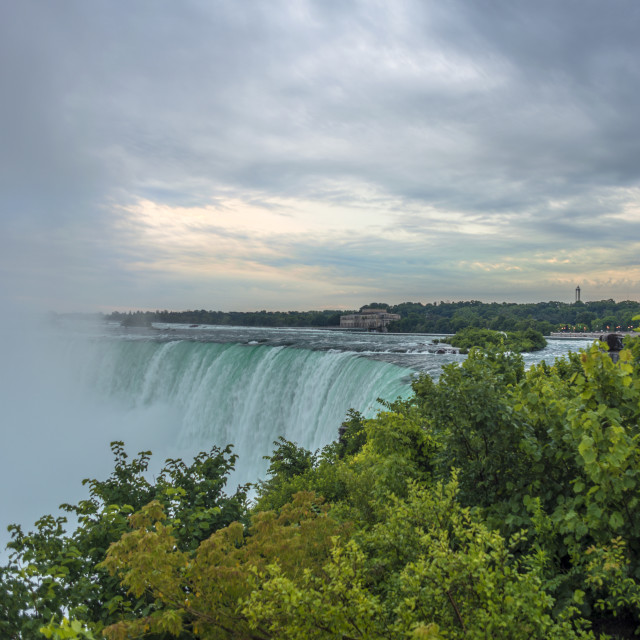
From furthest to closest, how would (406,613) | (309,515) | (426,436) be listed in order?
(426,436), (309,515), (406,613)

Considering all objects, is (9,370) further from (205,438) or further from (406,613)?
(406,613)

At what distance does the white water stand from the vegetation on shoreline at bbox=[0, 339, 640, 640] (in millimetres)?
13036

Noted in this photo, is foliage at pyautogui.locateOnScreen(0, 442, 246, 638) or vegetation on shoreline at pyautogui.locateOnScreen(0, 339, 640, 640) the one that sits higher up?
vegetation on shoreline at pyautogui.locateOnScreen(0, 339, 640, 640)

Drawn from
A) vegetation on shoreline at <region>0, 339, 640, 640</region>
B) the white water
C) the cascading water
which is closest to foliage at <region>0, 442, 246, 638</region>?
vegetation on shoreline at <region>0, 339, 640, 640</region>

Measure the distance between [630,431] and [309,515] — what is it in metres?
3.20

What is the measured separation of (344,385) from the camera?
22938mm

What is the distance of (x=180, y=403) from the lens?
1341 inches

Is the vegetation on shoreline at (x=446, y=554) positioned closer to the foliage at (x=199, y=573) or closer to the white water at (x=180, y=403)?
the foliage at (x=199, y=573)

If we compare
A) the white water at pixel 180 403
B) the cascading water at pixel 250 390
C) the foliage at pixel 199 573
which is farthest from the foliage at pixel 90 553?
the cascading water at pixel 250 390

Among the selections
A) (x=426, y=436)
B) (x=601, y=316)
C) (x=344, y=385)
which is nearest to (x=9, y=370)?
(x=344, y=385)

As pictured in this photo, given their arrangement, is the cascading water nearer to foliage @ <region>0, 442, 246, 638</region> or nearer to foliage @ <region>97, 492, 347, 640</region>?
foliage @ <region>0, 442, 246, 638</region>

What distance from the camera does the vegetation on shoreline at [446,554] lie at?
3.23 m

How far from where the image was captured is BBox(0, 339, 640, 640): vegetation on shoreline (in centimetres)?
323

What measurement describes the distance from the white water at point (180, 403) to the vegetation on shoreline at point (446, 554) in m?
13.0
